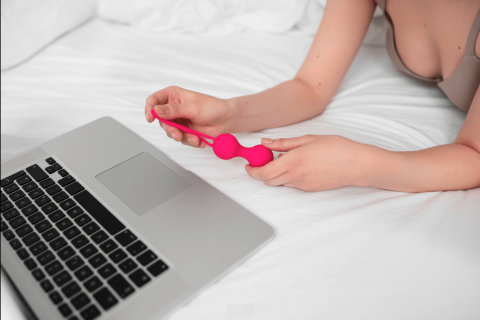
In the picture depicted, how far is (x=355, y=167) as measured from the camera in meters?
0.48

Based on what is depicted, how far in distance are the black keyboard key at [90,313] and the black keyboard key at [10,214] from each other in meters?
0.17

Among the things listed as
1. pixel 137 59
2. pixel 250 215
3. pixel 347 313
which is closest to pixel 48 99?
pixel 137 59

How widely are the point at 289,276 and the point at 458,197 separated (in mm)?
294

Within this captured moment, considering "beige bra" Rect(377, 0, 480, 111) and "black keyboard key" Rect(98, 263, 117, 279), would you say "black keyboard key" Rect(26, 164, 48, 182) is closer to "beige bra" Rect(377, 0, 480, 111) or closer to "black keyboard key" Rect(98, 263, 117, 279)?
"black keyboard key" Rect(98, 263, 117, 279)

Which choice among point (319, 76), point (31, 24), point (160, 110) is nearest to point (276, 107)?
point (319, 76)

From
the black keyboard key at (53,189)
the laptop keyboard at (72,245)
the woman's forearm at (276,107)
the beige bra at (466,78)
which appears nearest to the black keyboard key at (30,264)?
the laptop keyboard at (72,245)

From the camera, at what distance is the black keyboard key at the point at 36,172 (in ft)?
1.59

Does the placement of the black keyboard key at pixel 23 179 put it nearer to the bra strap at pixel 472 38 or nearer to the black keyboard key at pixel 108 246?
the black keyboard key at pixel 108 246

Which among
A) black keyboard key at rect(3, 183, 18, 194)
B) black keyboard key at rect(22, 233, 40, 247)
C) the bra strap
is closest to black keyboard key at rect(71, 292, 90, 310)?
black keyboard key at rect(22, 233, 40, 247)

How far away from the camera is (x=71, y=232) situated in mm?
411

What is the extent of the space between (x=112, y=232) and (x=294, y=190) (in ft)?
0.83

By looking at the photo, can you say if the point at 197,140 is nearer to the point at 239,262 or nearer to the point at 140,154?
the point at 140,154

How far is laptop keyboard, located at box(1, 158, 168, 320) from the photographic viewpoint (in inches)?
13.9

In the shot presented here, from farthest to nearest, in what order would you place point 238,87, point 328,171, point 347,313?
1. point 238,87
2. point 328,171
3. point 347,313
